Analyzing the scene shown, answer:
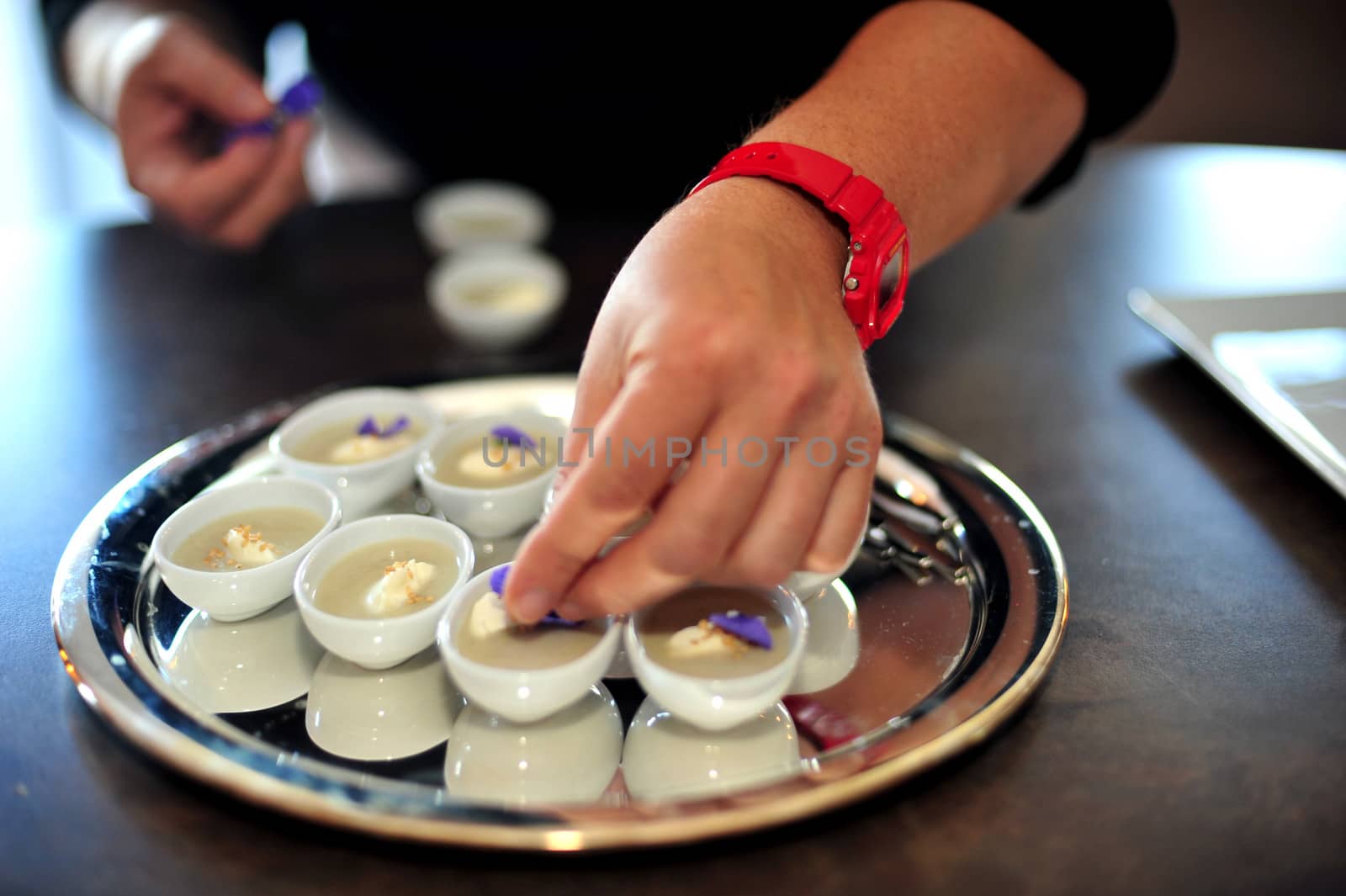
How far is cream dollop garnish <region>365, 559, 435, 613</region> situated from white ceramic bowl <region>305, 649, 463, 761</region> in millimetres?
48

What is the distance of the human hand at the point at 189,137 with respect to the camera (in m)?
1.40

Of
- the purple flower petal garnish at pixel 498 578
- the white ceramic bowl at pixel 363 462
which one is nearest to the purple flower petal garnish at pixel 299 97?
the white ceramic bowl at pixel 363 462

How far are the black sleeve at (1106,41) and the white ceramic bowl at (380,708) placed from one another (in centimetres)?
93

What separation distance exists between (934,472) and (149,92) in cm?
120

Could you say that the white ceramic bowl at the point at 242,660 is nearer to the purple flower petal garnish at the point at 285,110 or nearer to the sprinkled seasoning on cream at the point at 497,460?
the sprinkled seasoning on cream at the point at 497,460

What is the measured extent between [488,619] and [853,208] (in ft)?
1.55

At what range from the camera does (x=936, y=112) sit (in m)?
1.05

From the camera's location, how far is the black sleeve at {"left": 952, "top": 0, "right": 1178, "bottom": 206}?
1.13 metres

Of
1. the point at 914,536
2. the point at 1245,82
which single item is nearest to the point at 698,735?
the point at 914,536

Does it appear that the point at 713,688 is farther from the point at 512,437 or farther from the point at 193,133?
the point at 193,133

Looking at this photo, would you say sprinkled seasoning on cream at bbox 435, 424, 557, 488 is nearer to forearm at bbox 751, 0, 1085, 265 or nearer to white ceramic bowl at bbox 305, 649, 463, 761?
white ceramic bowl at bbox 305, 649, 463, 761

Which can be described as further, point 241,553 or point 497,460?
point 497,460

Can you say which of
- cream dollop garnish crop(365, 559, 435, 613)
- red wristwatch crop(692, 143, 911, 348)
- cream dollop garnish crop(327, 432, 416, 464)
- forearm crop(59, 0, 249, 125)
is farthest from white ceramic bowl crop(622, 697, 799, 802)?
forearm crop(59, 0, 249, 125)

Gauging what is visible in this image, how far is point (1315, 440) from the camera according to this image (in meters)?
1.05
